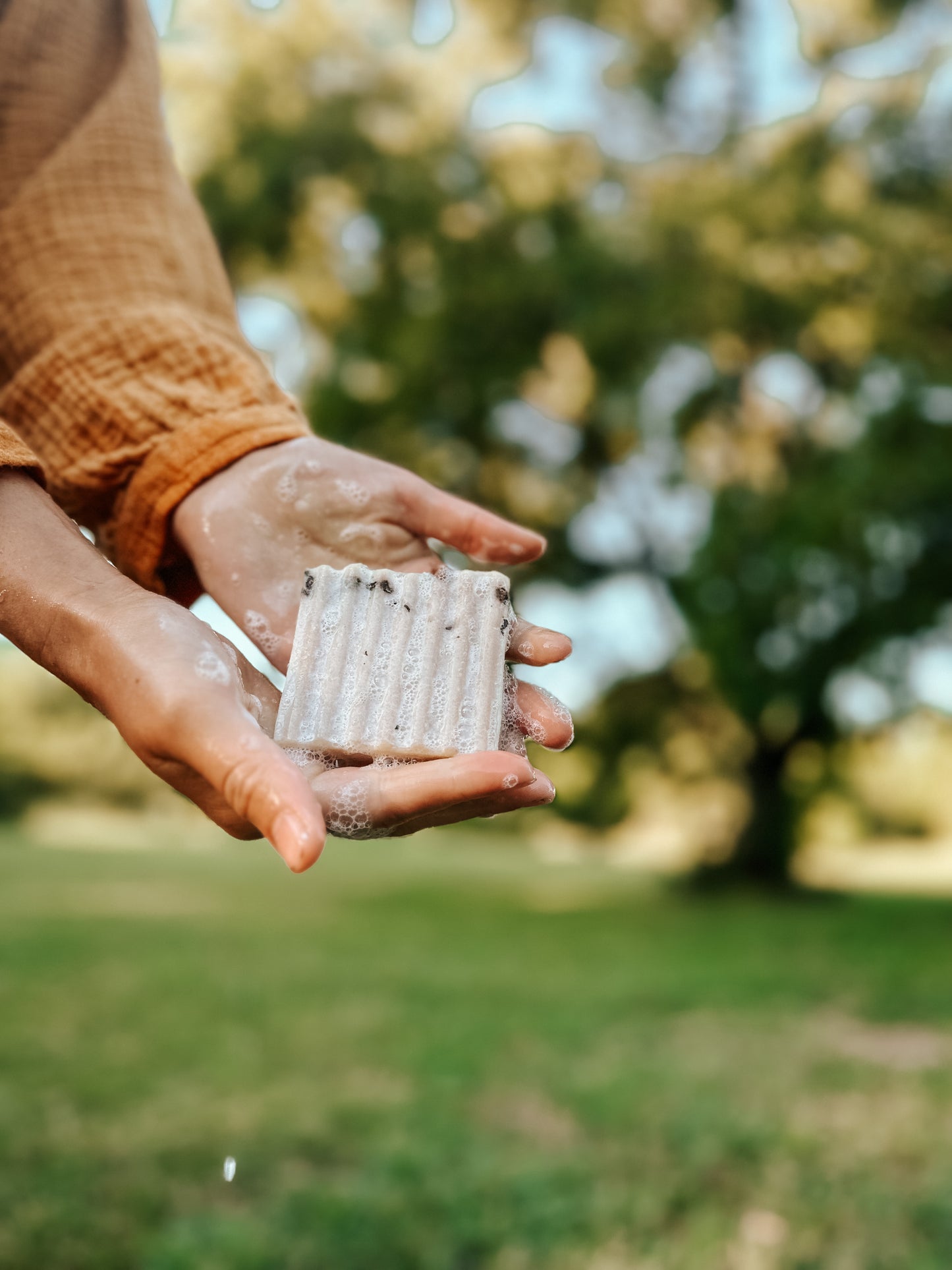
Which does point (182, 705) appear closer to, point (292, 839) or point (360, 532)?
point (292, 839)

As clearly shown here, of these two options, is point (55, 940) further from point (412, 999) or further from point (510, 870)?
point (510, 870)

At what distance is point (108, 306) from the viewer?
7.64 feet

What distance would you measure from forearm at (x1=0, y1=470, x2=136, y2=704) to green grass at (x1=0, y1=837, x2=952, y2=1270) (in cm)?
238

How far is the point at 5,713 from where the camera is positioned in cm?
2853

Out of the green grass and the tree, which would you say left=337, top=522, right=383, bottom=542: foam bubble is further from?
the tree

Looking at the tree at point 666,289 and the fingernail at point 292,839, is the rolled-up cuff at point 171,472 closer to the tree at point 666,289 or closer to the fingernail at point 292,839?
the fingernail at point 292,839

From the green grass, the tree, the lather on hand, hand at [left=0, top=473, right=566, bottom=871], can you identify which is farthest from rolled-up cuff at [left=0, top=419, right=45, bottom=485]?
the tree

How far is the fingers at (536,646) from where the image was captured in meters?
2.12

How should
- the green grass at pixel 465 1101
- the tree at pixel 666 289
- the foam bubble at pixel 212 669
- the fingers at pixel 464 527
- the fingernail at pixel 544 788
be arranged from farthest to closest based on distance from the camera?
the tree at pixel 666 289 → the green grass at pixel 465 1101 → the fingers at pixel 464 527 → the fingernail at pixel 544 788 → the foam bubble at pixel 212 669

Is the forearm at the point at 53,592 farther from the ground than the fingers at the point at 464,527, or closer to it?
farther from the ground

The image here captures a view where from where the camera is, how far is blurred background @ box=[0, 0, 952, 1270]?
397 centimetres

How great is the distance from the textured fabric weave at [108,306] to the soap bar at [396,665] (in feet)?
1.18

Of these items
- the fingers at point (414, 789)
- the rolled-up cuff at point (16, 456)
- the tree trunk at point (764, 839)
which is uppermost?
the rolled-up cuff at point (16, 456)

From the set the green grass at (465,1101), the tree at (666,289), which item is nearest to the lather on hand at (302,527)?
the green grass at (465,1101)
